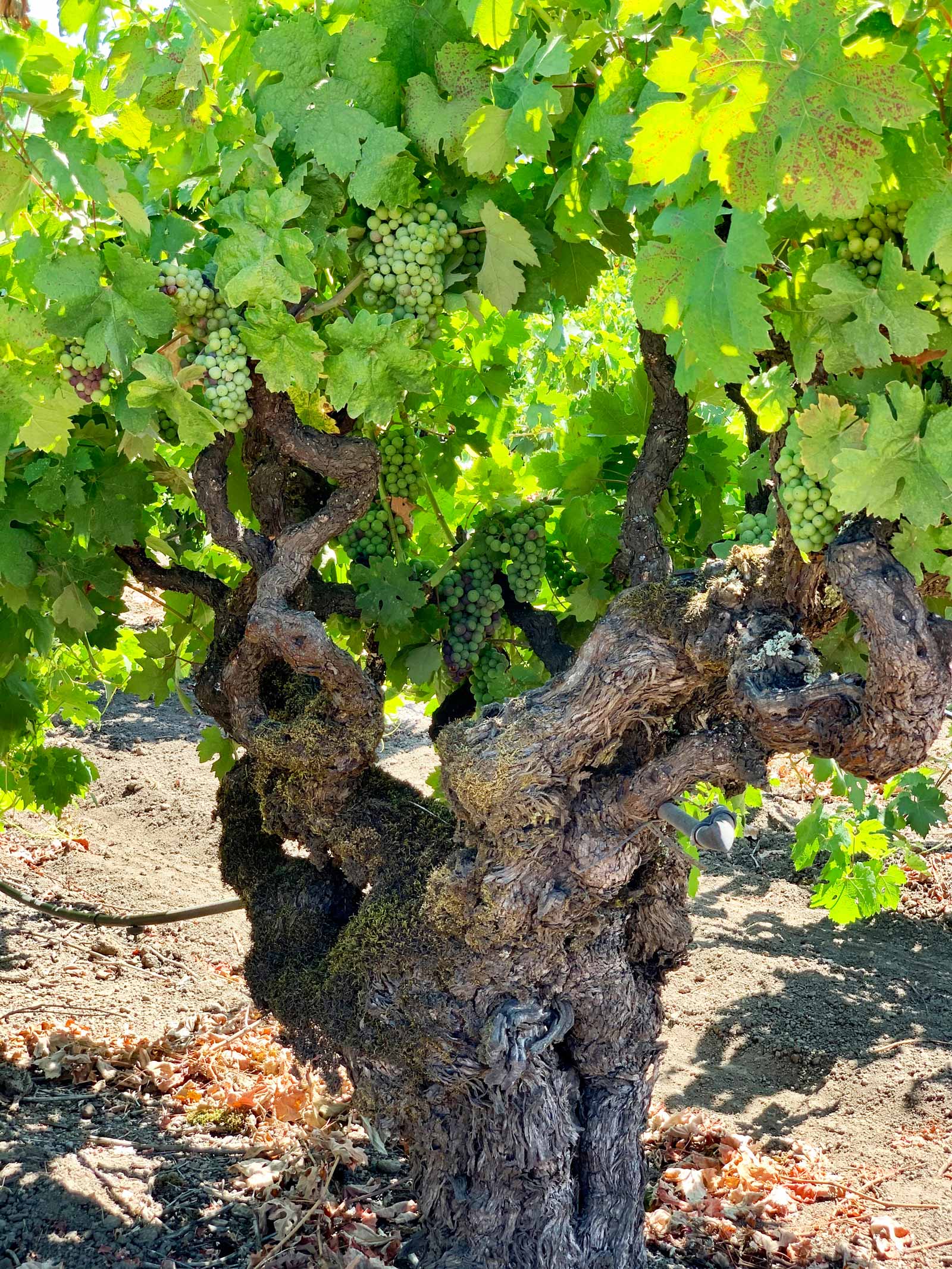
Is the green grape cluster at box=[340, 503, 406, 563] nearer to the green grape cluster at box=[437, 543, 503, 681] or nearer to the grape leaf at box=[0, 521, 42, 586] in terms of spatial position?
the green grape cluster at box=[437, 543, 503, 681]

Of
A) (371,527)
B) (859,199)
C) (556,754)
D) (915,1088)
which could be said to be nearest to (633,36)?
(859,199)

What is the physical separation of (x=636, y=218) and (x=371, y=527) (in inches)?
54.2

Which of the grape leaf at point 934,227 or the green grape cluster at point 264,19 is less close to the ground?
the green grape cluster at point 264,19

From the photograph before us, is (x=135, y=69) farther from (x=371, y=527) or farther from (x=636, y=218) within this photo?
(x=371, y=527)

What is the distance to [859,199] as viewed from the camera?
6.03 ft

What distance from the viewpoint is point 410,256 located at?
110 inches

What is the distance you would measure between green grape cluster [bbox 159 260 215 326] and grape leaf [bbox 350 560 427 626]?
3.60ft

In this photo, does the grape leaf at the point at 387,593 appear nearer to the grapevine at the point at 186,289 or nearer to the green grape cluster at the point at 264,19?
the grapevine at the point at 186,289

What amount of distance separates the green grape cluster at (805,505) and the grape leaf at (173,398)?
1.28m

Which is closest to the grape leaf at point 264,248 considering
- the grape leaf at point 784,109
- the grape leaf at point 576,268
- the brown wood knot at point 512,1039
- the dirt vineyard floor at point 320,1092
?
the grape leaf at point 576,268

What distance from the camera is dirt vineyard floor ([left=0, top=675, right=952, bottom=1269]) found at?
11.5ft

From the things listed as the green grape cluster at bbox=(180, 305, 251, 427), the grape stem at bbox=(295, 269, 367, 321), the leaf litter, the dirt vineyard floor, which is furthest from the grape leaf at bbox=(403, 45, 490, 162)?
the dirt vineyard floor

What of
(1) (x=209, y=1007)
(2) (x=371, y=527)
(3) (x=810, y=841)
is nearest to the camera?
(2) (x=371, y=527)

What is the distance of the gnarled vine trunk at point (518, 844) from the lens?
2.82 metres
